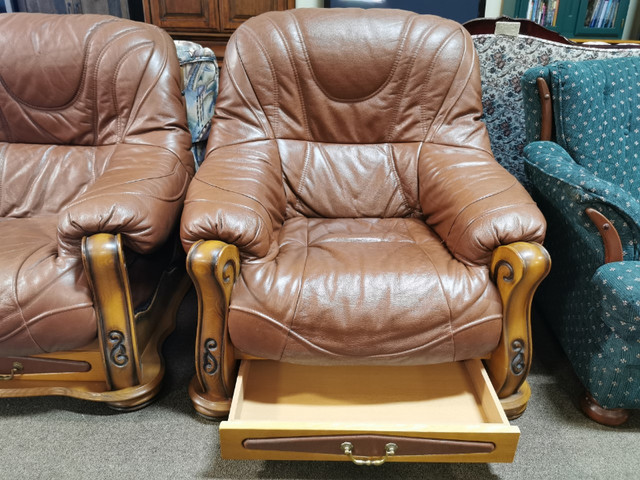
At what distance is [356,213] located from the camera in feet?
5.35

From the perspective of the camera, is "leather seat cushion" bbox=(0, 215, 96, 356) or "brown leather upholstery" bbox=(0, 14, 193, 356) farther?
"brown leather upholstery" bbox=(0, 14, 193, 356)

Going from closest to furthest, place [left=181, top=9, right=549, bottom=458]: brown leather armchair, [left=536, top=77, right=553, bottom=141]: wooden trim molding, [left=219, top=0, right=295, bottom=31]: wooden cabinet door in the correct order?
1. [left=181, top=9, right=549, bottom=458]: brown leather armchair
2. [left=536, top=77, right=553, bottom=141]: wooden trim molding
3. [left=219, top=0, right=295, bottom=31]: wooden cabinet door

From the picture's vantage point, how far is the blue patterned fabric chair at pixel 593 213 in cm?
119

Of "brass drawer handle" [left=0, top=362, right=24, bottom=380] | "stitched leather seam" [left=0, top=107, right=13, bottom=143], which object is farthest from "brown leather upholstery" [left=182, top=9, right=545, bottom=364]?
"stitched leather seam" [left=0, top=107, right=13, bottom=143]

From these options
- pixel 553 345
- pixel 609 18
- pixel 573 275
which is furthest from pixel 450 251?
pixel 609 18

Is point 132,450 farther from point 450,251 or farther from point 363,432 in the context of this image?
point 450,251

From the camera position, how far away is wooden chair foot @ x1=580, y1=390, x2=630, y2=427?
1.31 m

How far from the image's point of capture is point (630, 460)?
122 cm

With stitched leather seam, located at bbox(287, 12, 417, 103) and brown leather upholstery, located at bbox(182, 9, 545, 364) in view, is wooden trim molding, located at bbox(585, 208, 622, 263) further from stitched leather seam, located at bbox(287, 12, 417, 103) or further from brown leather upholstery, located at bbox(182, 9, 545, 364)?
stitched leather seam, located at bbox(287, 12, 417, 103)

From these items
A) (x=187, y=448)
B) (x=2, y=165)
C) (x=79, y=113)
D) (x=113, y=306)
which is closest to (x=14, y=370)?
(x=113, y=306)

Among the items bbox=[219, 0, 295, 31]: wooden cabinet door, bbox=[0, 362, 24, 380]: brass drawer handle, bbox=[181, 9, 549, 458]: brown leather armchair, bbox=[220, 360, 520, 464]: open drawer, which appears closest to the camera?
bbox=[220, 360, 520, 464]: open drawer

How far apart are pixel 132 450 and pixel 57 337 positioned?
14.3 inches

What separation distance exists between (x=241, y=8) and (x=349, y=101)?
1345 mm

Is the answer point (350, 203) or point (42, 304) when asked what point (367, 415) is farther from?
point (42, 304)
